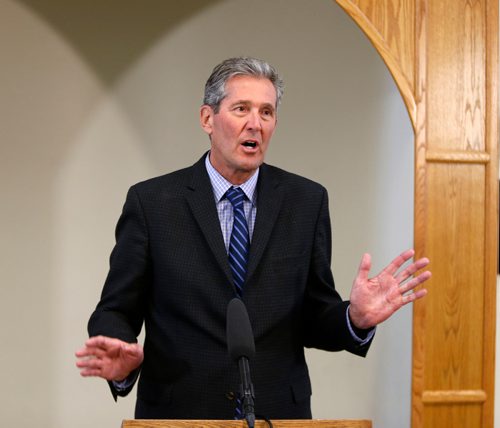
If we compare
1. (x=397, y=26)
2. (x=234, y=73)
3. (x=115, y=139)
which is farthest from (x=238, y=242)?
(x=115, y=139)

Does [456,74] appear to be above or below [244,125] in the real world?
above

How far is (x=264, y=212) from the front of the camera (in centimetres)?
254

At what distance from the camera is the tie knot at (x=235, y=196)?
2.58 meters

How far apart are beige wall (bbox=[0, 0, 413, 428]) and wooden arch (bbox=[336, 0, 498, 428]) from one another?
4.49 ft

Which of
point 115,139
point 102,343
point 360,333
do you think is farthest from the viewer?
point 115,139

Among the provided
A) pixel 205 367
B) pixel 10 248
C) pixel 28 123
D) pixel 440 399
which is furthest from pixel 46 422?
pixel 205 367

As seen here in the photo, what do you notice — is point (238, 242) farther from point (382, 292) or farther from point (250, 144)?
point (382, 292)

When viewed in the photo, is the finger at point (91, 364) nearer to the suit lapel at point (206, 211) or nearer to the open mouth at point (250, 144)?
the suit lapel at point (206, 211)

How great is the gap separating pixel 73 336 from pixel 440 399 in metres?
2.38

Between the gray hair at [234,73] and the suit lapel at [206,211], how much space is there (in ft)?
0.70

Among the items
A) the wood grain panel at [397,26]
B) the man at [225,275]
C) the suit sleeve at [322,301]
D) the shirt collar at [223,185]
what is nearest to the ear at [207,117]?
the man at [225,275]

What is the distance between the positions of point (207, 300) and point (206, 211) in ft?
0.90

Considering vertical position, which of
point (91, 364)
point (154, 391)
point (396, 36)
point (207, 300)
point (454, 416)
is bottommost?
point (454, 416)

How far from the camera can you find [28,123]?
4961 mm
